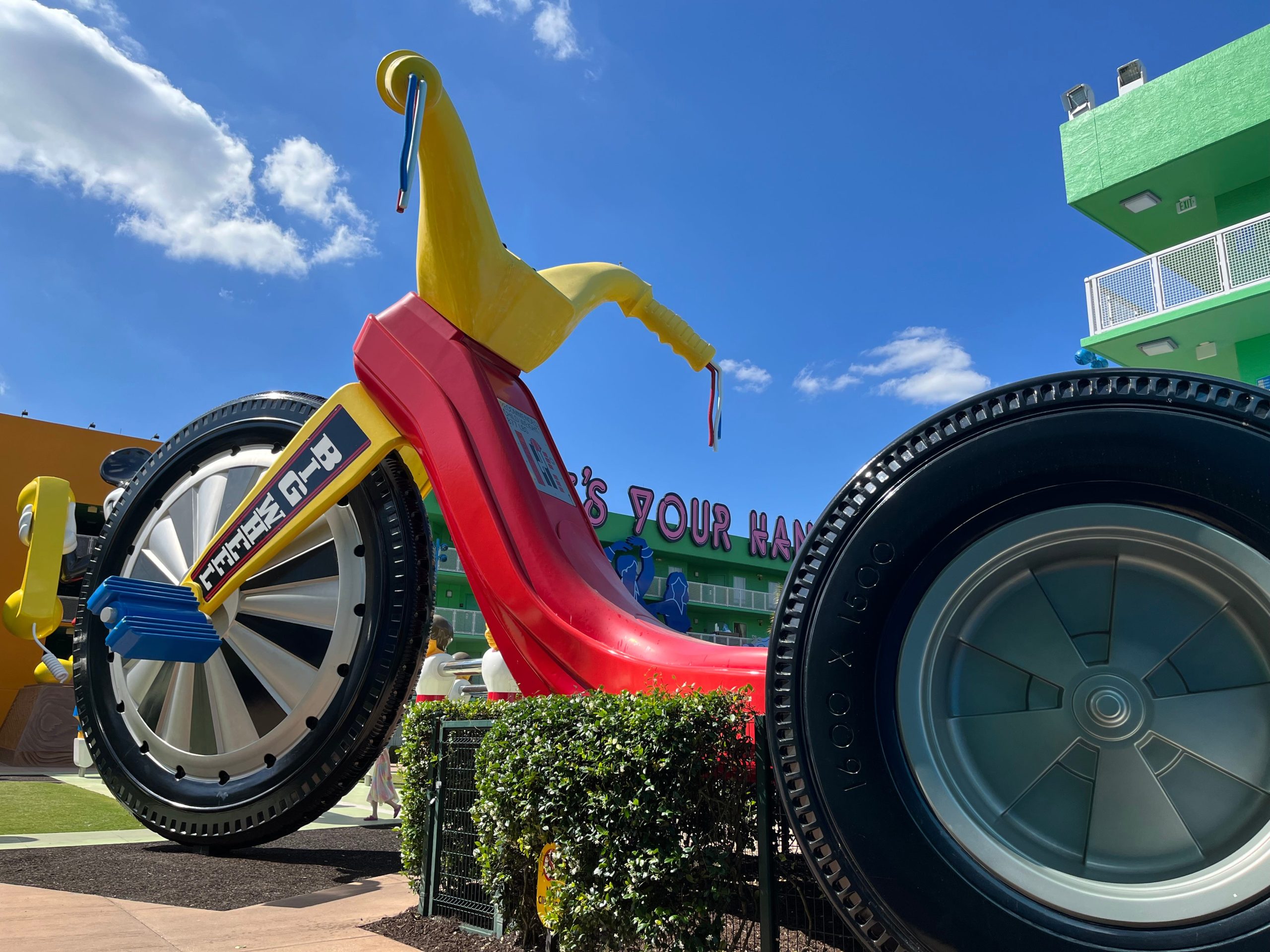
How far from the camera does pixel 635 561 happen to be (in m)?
24.6

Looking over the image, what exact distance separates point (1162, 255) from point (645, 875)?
1441 centimetres

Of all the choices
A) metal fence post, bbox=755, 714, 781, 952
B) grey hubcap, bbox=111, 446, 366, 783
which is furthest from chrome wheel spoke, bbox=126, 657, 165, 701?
metal fence post, bbox=755, 714, 781, 952

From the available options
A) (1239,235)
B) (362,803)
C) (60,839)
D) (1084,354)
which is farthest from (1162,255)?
(60,839)

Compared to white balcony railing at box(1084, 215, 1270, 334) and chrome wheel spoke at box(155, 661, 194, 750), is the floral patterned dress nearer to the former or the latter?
chrome wheel spoke at box(155, 661, 194, 750)

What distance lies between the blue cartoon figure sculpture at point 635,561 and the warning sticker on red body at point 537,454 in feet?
60.0

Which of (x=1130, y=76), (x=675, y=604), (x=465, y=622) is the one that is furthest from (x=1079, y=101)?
(x=465, y=622)

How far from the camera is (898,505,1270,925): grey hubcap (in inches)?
80.5

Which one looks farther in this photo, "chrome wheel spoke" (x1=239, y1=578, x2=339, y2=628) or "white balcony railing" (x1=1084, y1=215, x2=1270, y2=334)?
"white balcony railing" (x1=1084, y1=215, x2=1270, y2=334)

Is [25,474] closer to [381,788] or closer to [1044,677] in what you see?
[381,788]

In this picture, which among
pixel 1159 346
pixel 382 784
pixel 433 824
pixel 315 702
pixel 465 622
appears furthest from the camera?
pixel 465 622

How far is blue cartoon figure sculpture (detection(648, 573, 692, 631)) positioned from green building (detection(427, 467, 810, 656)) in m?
1.17

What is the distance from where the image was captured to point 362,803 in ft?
38.9

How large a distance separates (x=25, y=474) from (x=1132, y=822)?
23.5 m

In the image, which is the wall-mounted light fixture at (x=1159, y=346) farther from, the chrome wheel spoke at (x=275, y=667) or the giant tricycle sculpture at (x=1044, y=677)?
the chrome wheel spoke at (x=275, y=667)
